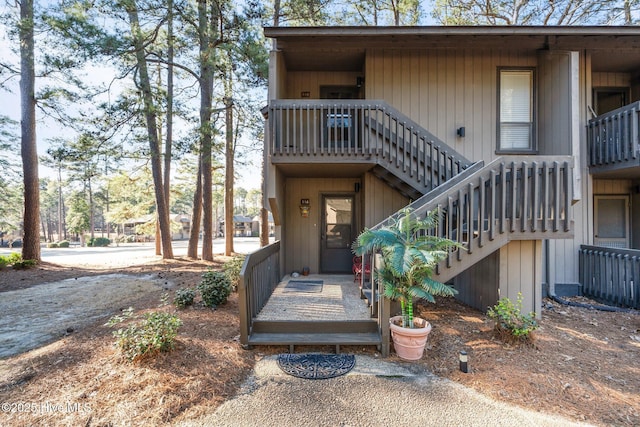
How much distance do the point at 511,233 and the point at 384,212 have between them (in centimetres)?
265

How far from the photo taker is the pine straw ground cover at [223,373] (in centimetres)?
243

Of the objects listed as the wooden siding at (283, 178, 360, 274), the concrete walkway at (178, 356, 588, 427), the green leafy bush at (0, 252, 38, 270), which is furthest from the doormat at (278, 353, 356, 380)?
the green leafy bush at (0, 252, 38, 270)

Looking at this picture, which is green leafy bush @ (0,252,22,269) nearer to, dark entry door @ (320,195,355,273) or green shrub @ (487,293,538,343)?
dark entry door @ (320,195,355,273)

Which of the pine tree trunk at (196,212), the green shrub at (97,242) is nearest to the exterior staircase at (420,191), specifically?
the pine tree trunk at (196,212)

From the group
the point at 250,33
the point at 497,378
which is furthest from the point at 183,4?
the point at 497,378

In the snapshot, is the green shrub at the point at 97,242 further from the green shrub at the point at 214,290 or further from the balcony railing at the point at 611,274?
the balcony railing at the point at 611,274

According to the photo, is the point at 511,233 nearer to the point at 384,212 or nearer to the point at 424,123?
the point at 384,212

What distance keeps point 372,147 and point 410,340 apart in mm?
3458

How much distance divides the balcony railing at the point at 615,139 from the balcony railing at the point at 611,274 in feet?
5.71

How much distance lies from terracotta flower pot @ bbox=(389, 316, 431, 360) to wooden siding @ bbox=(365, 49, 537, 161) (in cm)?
470

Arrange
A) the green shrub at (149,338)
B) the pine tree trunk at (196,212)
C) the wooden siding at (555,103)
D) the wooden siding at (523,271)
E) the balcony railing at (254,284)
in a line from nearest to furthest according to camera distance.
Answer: the green shrub at (149,338) → the balcony railing at (254,284) → the wooden siding at (523,271) → the wooden siding at (555,103) → the pine tree trunk at (196,212)

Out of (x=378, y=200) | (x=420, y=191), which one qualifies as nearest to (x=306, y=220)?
(x=378, y=200)

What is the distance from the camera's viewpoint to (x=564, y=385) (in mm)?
2828

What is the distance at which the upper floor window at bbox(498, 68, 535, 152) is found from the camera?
6.45 metres
